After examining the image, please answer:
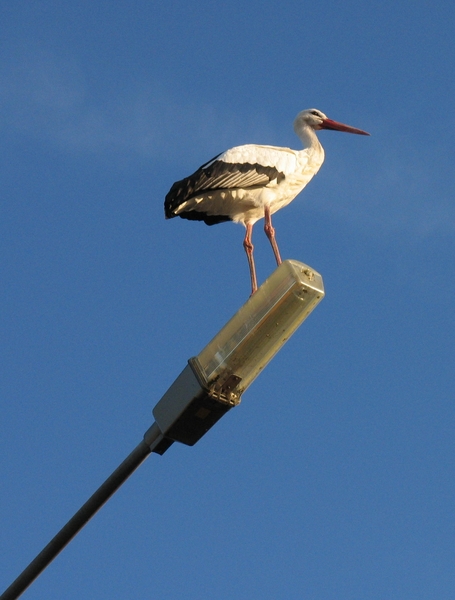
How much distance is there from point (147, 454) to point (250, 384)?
1.74 feet

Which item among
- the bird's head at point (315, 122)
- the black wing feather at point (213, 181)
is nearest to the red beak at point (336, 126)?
the bird's head at point (315, 122)

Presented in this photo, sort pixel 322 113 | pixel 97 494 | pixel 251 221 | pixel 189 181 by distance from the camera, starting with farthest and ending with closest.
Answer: pixel 322 113 → pixel 251 221 → pixel 189 181 → pixel 97 494

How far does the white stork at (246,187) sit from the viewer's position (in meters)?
10.2

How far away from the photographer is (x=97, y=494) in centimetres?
439

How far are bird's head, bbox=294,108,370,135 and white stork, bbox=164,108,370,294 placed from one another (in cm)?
71

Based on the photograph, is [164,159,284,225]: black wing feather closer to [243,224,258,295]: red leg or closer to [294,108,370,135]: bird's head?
[243,224,258,295]: red leg

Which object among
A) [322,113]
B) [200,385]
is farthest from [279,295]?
[322,113]

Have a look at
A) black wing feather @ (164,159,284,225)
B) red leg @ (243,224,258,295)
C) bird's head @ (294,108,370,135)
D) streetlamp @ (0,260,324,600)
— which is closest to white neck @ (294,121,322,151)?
bird's head @ (294,108,370,135)

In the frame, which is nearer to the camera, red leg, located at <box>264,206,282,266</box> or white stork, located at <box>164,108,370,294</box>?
white stork, located at <box>164,108,370,294</box>

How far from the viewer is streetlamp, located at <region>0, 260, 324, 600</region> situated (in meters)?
4.42

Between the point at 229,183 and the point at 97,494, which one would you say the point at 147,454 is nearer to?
the point at 97,494

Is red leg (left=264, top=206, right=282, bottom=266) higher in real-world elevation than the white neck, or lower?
lower

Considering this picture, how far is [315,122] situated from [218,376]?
26.5 feet

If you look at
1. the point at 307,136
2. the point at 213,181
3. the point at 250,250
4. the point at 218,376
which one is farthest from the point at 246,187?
the point at 218,376
